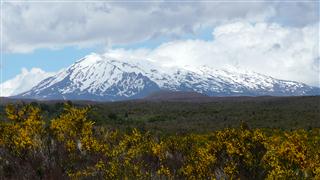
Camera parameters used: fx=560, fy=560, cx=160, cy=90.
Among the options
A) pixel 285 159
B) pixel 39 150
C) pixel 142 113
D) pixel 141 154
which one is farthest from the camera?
pixel 142 113

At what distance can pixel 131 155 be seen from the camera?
544 inches

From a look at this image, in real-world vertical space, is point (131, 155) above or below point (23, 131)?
below

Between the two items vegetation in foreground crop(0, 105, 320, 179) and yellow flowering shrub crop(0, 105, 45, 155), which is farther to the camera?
yellow flowering shrub crop(0, 105, 45, 155)

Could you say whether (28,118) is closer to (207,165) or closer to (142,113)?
(207,165)

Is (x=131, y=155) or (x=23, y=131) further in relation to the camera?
(x=131, y=155)

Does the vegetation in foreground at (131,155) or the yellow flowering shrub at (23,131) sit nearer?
the vegetation in foreground at (131,155)

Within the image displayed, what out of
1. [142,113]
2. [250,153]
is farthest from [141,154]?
[142,113]

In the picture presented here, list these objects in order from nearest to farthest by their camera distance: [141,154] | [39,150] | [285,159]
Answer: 1. [285,159]
2. [39,150]
3. [141,154]

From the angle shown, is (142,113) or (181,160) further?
(142,113)

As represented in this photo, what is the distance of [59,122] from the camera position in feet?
50.2

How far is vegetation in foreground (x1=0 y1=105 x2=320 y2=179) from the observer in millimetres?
11695

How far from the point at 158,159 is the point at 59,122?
294cm

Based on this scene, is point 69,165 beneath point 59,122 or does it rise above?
beneath

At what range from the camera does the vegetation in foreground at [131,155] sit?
11.7 metres
